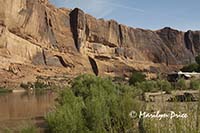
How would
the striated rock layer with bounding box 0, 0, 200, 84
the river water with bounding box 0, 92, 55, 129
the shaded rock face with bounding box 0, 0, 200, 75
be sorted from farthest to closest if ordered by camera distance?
the shaded rock face with bounding box 0, 0, 200, 75, the striated rock layer with bounding box 0, 0, 200, 84, the river water with bounding box 0, 92, 55, 129

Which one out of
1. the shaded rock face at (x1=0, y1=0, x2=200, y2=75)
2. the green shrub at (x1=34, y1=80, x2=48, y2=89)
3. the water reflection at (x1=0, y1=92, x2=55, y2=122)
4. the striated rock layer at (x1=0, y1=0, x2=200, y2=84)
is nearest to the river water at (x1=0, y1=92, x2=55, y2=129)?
the water reflection at (x1=0, y1=92, x2=55, y2=122)

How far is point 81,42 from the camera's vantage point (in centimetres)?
9619

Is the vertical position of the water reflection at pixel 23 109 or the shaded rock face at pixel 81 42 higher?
the shaded rock face at pixel 81 42

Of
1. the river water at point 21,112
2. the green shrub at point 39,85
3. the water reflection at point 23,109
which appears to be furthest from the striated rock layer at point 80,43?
the river water at point 21,112

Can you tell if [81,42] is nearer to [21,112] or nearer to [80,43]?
[80,43]

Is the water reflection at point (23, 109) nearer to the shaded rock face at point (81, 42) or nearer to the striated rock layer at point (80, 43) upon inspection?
the shaded rock face at point (81, 42)

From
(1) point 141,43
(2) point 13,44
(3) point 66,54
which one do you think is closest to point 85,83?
(2) point 13,44

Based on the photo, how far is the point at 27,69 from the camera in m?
74.3

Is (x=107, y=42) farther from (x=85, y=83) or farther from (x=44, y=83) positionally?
(x=85, y=83)

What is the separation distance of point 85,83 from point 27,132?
47.0ft

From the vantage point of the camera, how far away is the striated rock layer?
253 feet

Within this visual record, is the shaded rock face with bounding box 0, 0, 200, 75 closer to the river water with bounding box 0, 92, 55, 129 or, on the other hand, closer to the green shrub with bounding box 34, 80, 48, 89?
the green shrub with bounding box 34, 80, 48, 89

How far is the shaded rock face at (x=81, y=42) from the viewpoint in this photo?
77250 mm

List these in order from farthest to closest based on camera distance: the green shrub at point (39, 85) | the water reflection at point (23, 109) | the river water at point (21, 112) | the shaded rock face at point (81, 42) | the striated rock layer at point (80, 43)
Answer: the shaded rock face at point (81, 42)
the striated rock layer at point (80, 43)
the green shrub at point (39, 85)
the water reflection at point (23, 109)
the river water at point (21, 112)
